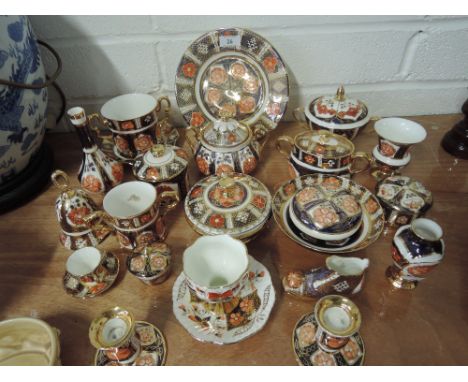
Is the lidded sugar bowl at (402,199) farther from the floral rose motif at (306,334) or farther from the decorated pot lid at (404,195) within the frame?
the floral rose motif at (306,334)

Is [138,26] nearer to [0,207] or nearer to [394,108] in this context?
[0,207]

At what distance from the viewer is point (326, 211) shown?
0.74 m

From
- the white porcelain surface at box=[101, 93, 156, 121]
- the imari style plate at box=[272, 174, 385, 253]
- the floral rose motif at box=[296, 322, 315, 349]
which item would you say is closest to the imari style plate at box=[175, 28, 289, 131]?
the white porcelain surface at box=[101, 93, 156, 121]

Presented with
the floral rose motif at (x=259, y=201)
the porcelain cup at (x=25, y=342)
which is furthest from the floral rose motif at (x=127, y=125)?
the porcelain cup at (x=25, y=342)

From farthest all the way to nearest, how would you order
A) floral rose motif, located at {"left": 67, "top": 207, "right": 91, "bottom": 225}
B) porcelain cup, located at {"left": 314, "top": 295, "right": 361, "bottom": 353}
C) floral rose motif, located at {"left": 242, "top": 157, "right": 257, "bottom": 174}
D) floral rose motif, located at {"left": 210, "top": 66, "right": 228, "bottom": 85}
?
floral rose motif, located at {"left": 210, "top": 66, "right": 228, "bottom": 85} < floral rose motif, located at {"left": 242, "top": 157, "right": 257, "bottom": 174} < floral rose motif, located at {"left": 67, "top": 207, "right": 91, "bottom": 225} < porcelain cup, located at {"left": 314, "top": 295, "right": 361, "bottom": 353}

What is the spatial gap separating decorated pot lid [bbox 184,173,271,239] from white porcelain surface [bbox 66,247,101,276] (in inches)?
8.5

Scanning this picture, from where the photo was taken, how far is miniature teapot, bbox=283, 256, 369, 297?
2.19 ft

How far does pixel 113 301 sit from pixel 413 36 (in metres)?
1.03

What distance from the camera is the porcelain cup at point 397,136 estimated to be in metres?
0.87

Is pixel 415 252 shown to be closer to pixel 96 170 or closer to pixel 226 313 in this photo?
pixel 226 313

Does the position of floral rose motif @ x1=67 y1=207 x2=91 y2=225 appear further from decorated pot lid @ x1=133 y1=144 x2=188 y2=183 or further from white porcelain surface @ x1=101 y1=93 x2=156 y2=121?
white porcelain surface @ x1=101 y1=93 x2=156 y2=121

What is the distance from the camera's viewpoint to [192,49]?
947 millimetres

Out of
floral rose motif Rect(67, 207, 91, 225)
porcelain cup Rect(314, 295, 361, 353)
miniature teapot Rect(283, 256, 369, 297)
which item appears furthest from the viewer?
floral rose motif Rect(67, 207, 91, 225)

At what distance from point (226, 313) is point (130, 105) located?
0.67 meters
